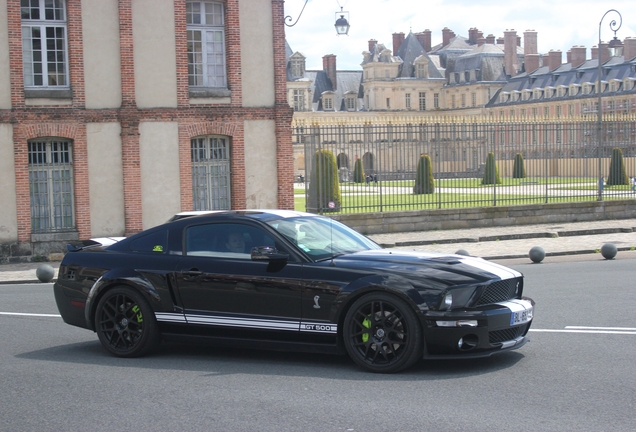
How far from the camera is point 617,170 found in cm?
3428

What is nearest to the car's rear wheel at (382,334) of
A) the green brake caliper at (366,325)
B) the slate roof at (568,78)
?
the green brake caliper at (366,325)

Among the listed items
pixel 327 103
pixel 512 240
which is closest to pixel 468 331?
pixel 512 240

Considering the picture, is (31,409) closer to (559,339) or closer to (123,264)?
(123,264)

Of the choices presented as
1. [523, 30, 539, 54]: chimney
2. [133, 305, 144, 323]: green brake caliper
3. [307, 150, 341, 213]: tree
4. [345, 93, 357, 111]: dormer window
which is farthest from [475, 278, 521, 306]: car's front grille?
[345, 93, 357, 111]: dormer window

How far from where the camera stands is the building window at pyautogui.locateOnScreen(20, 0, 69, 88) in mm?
21969

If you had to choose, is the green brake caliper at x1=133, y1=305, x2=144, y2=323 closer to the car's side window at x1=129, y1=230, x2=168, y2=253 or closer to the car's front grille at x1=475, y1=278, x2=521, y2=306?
the car's side window at x1=129, y1=230, x2=168, y2=253

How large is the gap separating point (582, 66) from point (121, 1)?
2951 inches

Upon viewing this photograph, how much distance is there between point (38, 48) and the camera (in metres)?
22.1

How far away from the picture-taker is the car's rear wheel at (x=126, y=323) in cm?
843

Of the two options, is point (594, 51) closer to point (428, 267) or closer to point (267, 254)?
point (428, 267)

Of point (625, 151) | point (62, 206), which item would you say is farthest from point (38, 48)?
point (625, 151)

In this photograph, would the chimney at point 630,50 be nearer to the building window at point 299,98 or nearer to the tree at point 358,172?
the building window at point 299,98

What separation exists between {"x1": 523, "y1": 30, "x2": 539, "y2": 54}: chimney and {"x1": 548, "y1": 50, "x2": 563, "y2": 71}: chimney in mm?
7288

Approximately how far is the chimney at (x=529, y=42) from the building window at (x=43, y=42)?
87.2m
